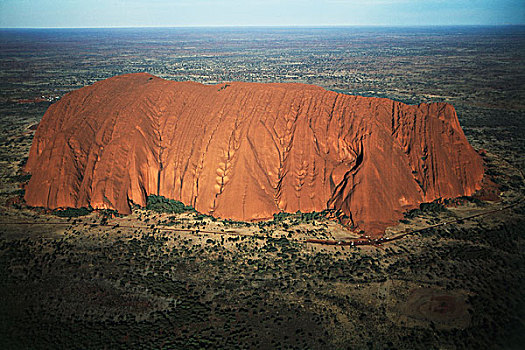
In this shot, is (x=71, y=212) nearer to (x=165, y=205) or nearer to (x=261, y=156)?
(x=165, y=205)

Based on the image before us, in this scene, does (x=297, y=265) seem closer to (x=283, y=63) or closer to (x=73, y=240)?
(x=73, y=240)

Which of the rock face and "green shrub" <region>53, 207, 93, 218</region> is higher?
the rock face

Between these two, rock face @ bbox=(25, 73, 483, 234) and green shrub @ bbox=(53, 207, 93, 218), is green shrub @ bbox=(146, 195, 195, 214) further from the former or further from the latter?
green shrub @ bbox=(53, 207, 93, 218)

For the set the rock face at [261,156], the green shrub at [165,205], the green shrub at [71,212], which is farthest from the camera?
A: the green shrub at [165,205]

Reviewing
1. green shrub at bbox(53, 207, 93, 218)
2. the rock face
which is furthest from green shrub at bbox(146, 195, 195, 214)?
green shrub at bbox(53, 207, 93, 218)

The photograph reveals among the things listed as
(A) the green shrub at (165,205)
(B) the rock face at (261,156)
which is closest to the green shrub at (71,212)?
(B) the rock face at (261,156)

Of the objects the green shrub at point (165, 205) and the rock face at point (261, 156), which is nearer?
the rock face at point (261, 156)

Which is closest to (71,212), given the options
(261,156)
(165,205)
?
(165,205)

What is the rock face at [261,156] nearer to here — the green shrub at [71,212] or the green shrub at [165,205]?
the green shrub at [165,205]

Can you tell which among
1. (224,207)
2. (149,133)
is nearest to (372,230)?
(224,207)
